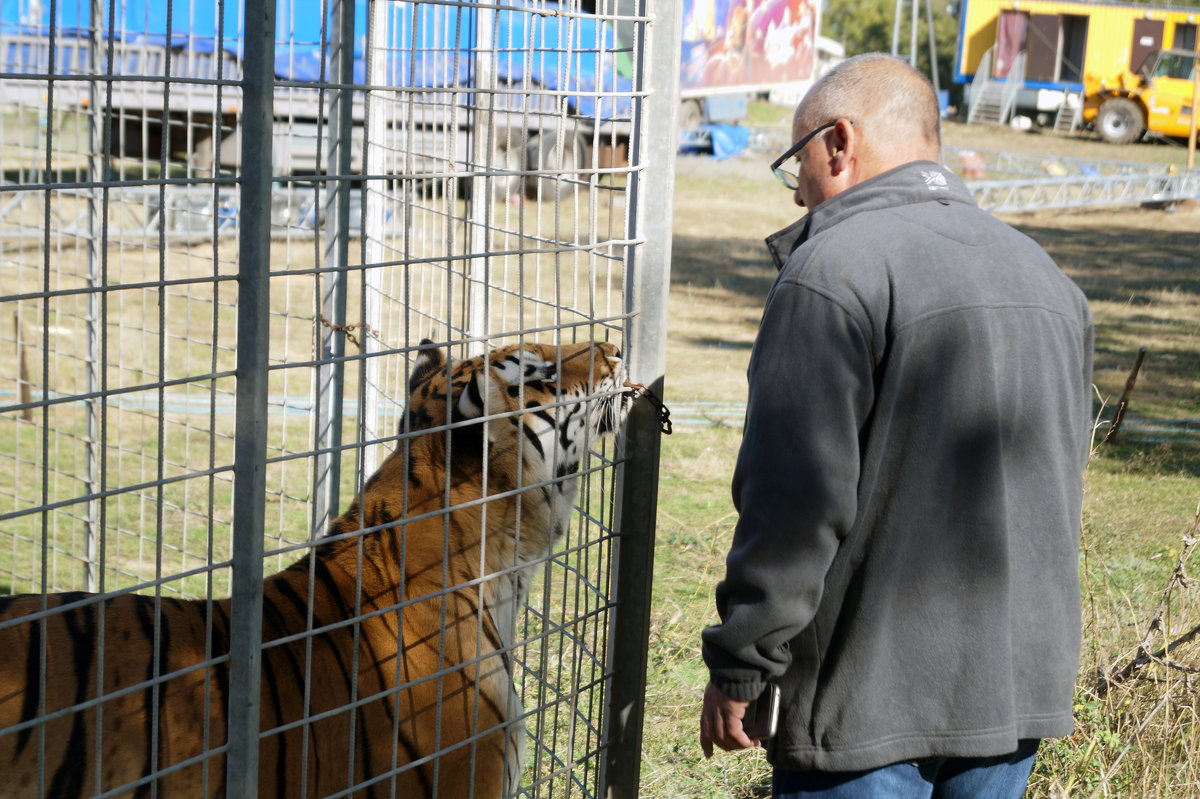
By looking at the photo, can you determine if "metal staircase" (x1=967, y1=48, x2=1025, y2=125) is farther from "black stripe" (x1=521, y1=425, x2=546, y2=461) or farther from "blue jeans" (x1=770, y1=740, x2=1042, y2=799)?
"blue jeans" (x1=770, y1=740, x2=1042, y2=799)

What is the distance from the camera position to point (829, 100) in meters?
2.31

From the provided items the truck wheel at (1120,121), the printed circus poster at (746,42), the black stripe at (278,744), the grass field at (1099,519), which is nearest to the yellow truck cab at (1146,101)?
the truck wheel at (1120,121)

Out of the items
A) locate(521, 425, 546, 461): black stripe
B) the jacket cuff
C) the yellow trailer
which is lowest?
the jacket cuff

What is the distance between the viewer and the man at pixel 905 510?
1.97 m

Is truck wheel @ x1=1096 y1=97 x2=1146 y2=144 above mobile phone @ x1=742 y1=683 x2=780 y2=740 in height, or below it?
above

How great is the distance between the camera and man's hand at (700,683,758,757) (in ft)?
6.94

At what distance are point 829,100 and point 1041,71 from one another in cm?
3630

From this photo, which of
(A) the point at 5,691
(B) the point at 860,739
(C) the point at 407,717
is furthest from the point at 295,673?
(B) the point at 860,739

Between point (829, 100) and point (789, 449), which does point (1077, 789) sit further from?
point (829, 100)

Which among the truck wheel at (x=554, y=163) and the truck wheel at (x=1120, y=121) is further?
the truck wheel at (x=1120, y=121)

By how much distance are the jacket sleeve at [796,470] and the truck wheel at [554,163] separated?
2.05ft

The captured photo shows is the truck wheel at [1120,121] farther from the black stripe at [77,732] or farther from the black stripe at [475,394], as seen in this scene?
the black stripe at [77,732]

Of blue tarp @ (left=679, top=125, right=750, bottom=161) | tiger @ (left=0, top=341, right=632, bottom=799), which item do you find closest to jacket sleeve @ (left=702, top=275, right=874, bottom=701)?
tiger @ (left=0, top=341, right=632, bottom=799)

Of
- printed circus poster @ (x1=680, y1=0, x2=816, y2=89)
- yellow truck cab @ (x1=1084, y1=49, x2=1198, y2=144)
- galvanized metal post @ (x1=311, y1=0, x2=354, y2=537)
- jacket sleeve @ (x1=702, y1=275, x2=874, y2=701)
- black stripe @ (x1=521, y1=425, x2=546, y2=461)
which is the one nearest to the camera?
jacket sleeve @ (x1=702, y1=275, x2=874, y2=701)
